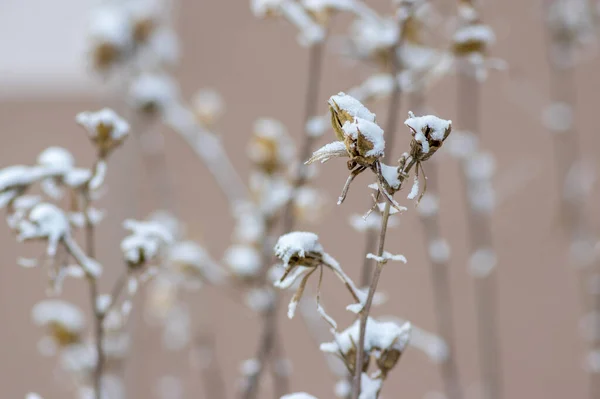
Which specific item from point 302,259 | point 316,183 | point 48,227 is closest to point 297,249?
point 302,259

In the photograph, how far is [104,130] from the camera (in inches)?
10.8

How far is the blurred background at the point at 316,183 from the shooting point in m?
0.81

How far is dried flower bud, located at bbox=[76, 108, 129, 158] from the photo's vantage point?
27cm

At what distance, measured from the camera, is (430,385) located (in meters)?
0.88

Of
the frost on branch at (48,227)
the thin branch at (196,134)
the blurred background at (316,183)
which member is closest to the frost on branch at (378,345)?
the frost on branch at (48,227)

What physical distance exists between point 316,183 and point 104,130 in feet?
2.10

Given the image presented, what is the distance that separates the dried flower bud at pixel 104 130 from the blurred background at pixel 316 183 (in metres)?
0.47

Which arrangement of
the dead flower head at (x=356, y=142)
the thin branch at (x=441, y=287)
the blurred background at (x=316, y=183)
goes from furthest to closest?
the blurred background at (x=316, y=183), the thin branch at (x=441, y=287), the dead flower head at (x=356, y=142)

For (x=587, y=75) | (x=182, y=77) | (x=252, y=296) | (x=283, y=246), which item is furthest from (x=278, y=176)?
(x=182, y=77)

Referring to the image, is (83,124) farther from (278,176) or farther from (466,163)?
(466,163)

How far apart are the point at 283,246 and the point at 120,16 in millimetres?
335

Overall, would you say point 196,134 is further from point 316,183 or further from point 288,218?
point 316,183

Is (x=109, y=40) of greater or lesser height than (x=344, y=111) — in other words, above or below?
above

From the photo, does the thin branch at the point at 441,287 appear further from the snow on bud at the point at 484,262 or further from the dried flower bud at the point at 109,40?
the dried flower bud at the point at 109,40
